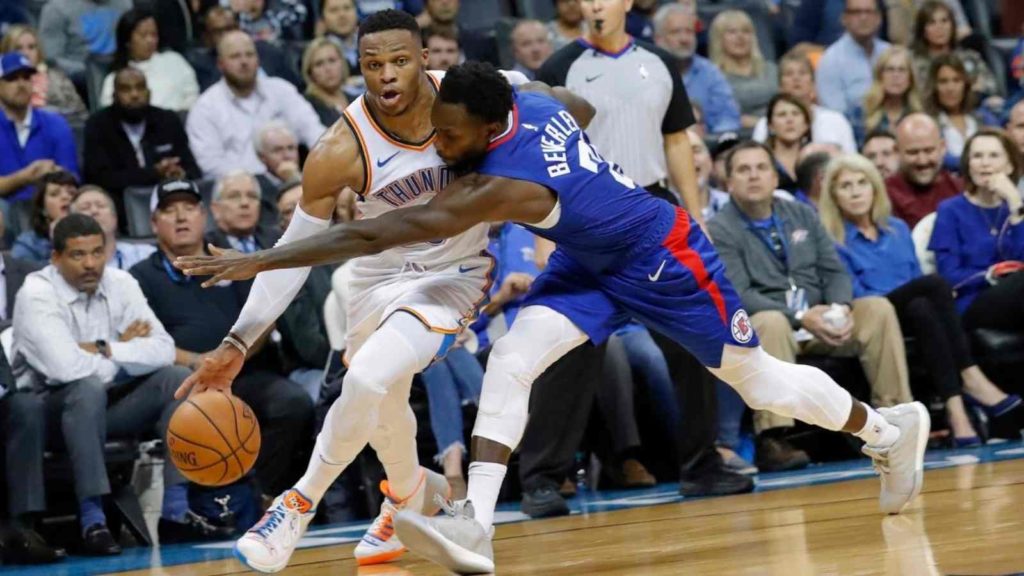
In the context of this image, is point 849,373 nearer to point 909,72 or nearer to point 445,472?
point 445,472

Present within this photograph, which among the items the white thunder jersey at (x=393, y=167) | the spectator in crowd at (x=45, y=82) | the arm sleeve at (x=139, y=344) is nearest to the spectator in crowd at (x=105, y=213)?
the arm sleeve at (x=139, y=344)

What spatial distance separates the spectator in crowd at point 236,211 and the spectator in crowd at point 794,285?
2347mm

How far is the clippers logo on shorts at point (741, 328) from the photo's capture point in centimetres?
547

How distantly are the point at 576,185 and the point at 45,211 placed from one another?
434cm

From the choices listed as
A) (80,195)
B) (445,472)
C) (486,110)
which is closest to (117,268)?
(80,195)

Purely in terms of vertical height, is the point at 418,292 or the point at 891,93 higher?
the point at 891,93

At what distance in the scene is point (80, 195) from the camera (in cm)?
851

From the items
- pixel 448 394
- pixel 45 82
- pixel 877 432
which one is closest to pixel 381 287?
pixel 877 432

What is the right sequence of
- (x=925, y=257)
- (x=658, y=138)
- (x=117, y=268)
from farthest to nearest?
(x=925, y=257), (x=117, y=268), (x=658, y=138)

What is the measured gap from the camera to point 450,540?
15.4ft

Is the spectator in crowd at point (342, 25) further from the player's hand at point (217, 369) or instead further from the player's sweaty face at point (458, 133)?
the player's sweaty face at point (458, 133)

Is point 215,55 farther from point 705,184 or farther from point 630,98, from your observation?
point 630,98

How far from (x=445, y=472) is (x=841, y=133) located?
435 cm

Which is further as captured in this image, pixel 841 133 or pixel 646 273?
pixel 841 133
